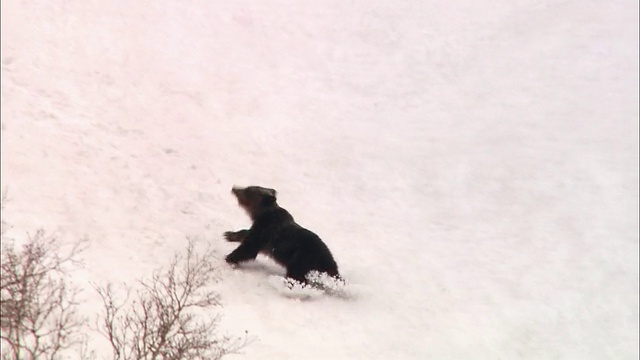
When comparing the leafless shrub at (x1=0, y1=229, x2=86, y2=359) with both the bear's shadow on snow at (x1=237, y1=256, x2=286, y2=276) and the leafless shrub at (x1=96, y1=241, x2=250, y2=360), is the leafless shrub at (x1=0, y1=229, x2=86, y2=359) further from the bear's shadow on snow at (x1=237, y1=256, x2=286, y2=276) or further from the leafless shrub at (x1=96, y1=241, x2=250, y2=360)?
the bear's shadow on snow at (x1=237, y1=256, x2=286, y2=276)

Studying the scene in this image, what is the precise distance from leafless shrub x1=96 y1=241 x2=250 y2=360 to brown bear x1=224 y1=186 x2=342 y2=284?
497 mm

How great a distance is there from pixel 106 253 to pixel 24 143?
11.5 feet

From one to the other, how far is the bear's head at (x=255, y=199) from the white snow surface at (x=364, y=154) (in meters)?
0.67

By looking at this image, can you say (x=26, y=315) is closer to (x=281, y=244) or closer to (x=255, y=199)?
(x=281, y=244)

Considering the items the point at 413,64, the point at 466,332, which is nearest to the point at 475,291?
the point at 466,332

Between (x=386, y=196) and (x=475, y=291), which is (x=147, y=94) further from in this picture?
(x=475, y=291)

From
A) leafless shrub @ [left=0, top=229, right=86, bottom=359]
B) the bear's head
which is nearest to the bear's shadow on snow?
the bear's head

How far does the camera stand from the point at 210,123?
47.0ft

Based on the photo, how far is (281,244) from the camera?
864 centimetres

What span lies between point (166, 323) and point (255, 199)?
13.6 ft

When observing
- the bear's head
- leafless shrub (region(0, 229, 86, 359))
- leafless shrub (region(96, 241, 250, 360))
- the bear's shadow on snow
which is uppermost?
the bear's head

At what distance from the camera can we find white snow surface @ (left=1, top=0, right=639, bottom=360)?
8344 millimetres

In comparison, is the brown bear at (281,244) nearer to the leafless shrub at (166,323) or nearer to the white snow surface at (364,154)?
the white snow surface at (364,154)

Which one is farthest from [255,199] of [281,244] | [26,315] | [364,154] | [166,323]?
[364,154]
